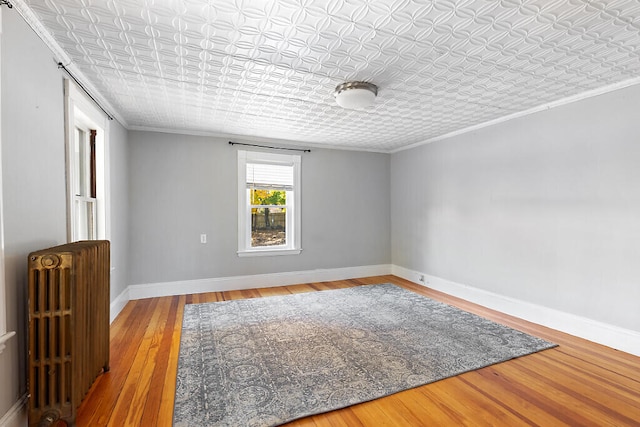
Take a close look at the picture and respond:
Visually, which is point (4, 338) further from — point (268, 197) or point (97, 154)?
point (268, 197)

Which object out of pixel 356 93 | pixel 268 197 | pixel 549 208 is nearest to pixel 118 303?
pixel 268 197

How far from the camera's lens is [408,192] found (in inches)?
207

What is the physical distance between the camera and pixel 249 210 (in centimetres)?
473

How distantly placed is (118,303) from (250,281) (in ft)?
5.75

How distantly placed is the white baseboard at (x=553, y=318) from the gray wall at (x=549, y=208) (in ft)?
0.22

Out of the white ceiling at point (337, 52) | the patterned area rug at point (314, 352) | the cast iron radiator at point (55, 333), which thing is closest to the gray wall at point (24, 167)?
the cast iron radiator at point (55, 333)

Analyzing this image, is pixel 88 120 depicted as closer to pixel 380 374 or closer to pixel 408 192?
pixel 380 374

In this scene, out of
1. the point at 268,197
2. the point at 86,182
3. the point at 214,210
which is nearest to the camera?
the point at 86,182

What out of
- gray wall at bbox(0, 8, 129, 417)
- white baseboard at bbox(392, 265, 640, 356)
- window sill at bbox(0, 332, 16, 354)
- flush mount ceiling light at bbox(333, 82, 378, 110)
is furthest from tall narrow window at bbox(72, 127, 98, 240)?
white baseboard at bbox(392, 265, 640, 356)

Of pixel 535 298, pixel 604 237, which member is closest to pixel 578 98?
pixel 604 237

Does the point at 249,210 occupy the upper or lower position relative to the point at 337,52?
lower

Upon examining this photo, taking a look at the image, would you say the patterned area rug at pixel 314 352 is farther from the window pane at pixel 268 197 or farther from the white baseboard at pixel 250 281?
the window pane at pixel 268 197

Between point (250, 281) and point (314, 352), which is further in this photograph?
point (250, 281)

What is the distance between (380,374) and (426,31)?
7.93 ft
